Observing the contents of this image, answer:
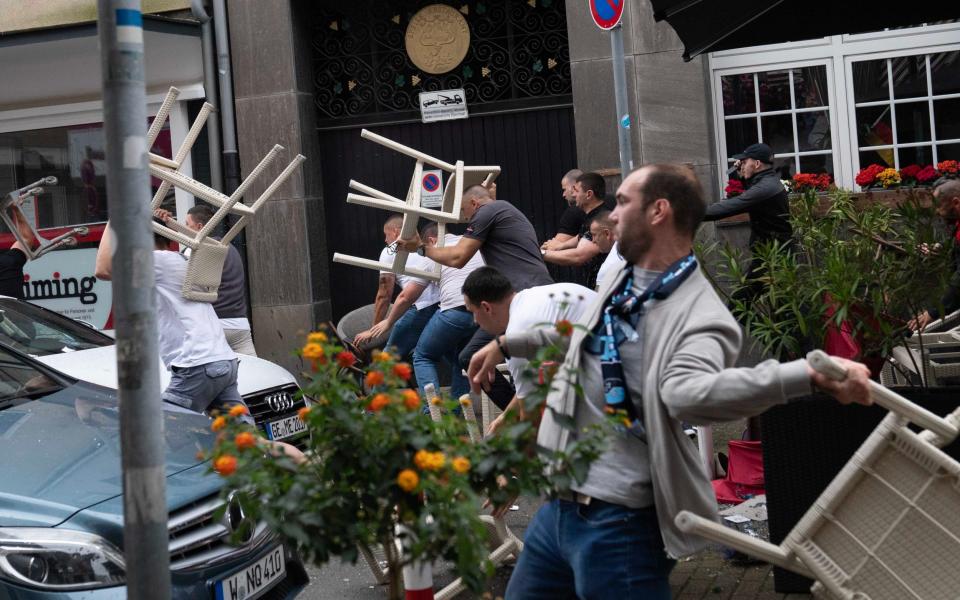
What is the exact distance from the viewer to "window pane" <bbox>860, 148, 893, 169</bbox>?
10586 mm

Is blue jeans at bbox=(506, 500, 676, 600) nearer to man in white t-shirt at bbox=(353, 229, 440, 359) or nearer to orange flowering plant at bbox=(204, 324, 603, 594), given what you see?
orange flowering plant at bbox=(204, 324, 603, 594)

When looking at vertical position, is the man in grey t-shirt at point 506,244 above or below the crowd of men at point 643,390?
above

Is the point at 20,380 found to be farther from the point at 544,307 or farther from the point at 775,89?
the point at 775,89

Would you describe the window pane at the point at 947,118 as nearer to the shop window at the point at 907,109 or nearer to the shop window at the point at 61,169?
the shop window at the point at 907,109

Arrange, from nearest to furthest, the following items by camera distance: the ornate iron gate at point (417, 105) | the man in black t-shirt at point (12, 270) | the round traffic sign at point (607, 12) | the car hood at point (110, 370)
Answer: the round traffic sign at point (607, 12), the car hood at point (110, 370), the man in black t-shirt at point (12, 270), the ornate iron gate at point (417, 105)

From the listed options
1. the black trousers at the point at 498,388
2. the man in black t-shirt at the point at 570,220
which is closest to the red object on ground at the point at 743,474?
the black trousers at the point at 498,388

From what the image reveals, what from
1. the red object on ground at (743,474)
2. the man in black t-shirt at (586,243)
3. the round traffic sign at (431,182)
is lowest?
the red object on ground at (743,474)

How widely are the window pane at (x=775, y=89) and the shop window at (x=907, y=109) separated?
21.6 inches

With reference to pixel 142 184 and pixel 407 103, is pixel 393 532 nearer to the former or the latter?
pixel 142 184

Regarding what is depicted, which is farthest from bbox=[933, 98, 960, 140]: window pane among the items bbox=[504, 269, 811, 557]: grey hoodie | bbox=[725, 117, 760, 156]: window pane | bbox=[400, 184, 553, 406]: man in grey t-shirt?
bbox=[504, 269, 811, 557]: grey hoodie

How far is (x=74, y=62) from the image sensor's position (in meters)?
12.1

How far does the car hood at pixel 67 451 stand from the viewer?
14.0 feet

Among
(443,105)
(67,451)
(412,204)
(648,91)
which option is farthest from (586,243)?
(67,451)

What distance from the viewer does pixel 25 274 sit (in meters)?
12.6
